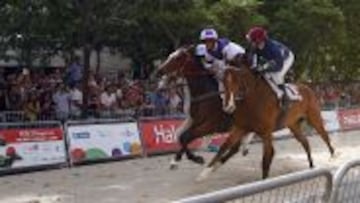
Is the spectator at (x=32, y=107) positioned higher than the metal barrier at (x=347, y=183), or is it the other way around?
the metal barrier at (x=347, y=183)

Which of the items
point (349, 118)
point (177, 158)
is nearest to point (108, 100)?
point (177, 158)

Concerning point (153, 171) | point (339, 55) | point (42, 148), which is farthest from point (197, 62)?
point (339, 55)

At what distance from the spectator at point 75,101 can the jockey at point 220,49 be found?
6.47m

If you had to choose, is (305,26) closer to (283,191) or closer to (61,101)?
(61,101)

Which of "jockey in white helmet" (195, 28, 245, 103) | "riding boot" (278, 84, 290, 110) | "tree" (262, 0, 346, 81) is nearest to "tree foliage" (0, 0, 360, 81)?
"tree" (262, 0, 346, 81)

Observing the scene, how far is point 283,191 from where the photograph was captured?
588cm

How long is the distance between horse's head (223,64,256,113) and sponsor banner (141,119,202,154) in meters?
5.07

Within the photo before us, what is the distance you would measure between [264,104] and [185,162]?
3839 millimetres

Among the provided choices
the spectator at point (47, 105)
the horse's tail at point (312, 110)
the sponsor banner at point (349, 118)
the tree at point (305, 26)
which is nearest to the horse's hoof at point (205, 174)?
the horse's tail at point (312, 110)

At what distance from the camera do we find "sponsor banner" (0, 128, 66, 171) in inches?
597

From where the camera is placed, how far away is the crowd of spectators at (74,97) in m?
19.5

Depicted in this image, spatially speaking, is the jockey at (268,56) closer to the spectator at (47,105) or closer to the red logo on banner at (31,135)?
the red logo on banner at (31,135)

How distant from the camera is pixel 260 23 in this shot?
27406mm

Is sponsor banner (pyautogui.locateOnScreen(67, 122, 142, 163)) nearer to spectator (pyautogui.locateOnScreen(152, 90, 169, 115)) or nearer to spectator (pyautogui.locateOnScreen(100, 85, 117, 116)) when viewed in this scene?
spectator (pyautogui.locateOnScreen(100, 85, 117, 116))
